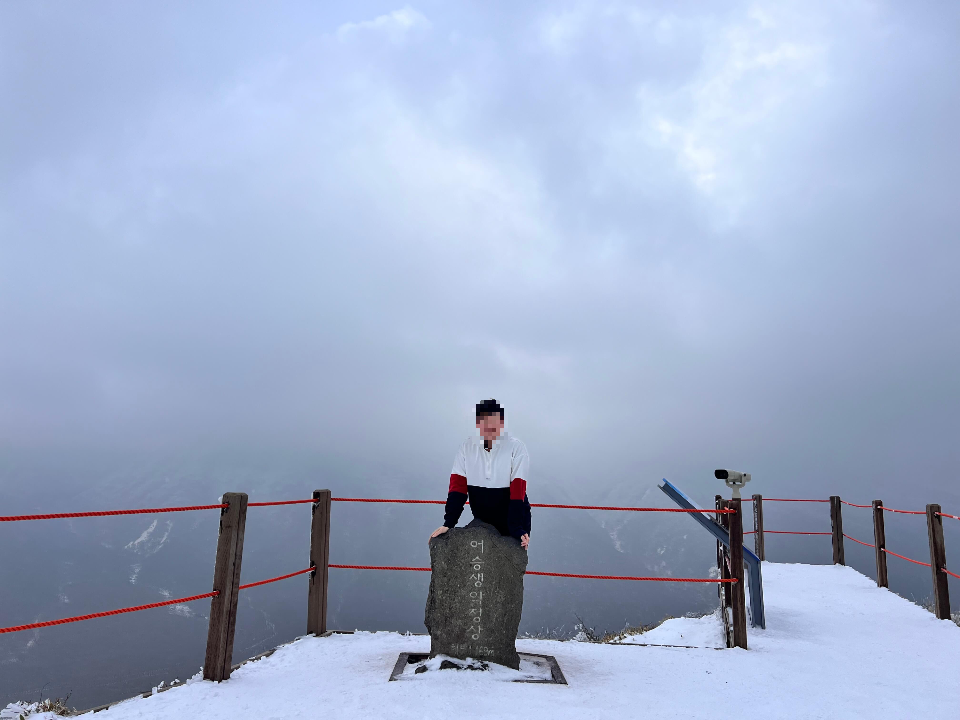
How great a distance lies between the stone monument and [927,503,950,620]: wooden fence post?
5.75m

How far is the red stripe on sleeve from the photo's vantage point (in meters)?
4.28

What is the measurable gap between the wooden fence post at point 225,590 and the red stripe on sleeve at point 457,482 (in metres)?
1.49

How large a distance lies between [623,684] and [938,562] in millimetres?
5321

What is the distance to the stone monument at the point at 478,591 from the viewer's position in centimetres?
402

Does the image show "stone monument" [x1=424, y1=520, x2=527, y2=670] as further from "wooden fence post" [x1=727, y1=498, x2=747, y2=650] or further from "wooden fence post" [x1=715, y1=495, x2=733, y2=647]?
"wooden fence post" [x1=715, y1=495, x2=733, y2=647]

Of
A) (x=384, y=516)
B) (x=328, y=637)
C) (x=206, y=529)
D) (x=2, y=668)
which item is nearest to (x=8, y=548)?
(x=206, y=529)

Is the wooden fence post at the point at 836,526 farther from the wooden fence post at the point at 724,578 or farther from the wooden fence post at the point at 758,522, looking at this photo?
the wooden fence post at the point at 724,578

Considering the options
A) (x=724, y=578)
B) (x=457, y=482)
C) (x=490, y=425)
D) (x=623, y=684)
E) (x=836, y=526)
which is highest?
(x=490, y=425)

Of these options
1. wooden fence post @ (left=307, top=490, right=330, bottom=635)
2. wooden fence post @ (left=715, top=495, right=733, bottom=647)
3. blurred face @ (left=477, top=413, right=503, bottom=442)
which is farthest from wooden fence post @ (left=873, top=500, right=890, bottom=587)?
wooden fence post @ (left=307, top=490, right=330, bottom=635)

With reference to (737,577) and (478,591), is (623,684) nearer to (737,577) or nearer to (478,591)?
(478,591)

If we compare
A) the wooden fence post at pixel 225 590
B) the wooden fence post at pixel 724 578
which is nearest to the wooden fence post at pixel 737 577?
the wooden fence post at pixel 724 578

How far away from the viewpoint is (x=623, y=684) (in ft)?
12.9

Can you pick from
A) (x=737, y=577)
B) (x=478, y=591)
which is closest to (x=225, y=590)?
(x=478, y=591)

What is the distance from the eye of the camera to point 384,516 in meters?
194
